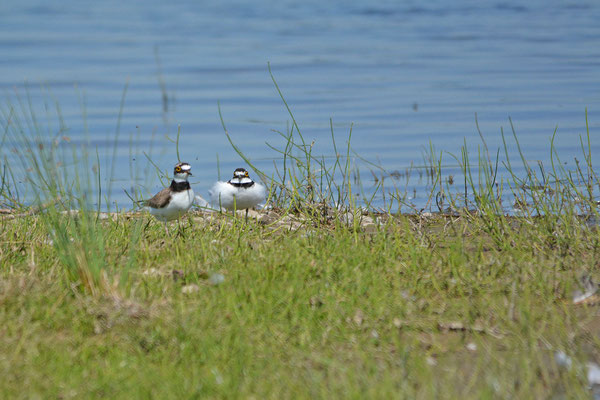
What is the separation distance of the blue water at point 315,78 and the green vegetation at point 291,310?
0.79 m

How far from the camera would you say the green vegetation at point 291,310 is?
4750 mm

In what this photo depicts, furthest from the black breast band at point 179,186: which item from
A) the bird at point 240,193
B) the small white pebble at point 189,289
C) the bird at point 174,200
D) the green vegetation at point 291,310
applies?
the small white pebble at point 189,289

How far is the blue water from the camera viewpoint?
1387 centimetres

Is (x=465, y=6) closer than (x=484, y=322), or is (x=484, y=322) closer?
(x=484, y=322)

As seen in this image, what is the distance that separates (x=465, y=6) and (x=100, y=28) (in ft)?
47.2

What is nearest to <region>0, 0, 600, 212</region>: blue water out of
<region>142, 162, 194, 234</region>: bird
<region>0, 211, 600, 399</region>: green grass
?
<region>142, 162, 194, 234</region>: bird

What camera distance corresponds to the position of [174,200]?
752 centimetres

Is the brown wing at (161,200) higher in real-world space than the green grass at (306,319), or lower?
higher

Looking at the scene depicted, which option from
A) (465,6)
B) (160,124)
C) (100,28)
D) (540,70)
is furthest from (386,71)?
(465,6)

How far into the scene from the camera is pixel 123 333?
5297 millimetres

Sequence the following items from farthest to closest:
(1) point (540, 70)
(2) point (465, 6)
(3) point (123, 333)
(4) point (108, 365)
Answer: (2) point (465, 6) < (1) point (540, 70) < (3) point (123, 333) < (4) point (108, 365)

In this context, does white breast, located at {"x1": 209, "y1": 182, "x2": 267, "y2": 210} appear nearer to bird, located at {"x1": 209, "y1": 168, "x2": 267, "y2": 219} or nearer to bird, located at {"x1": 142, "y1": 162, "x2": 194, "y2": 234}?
bird, located at {"x1": 209, "y1": 168, "x2": 267, "y2": 219}

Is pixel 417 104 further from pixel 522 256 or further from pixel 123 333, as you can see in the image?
pixel 123 333

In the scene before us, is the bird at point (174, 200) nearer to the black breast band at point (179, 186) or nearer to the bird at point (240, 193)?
the black breast band at point (179, 186)
